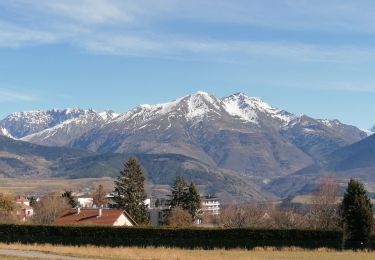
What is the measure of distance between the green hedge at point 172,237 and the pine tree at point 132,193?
33864 mm

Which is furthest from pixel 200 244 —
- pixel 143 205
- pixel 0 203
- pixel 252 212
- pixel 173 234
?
pixel 252 212

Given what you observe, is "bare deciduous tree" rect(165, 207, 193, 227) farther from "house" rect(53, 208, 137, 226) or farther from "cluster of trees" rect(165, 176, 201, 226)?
"house" rect(53, 208, 137, 226)

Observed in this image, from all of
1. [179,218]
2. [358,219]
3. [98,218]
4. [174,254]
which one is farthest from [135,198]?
[174,254]

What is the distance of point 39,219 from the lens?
134000 mm

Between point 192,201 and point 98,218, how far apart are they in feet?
102

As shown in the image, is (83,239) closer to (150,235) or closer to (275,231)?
(150,235)

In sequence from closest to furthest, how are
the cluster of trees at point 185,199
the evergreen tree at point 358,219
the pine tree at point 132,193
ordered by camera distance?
the evergreen tree at point 358,219 → the pine tree at point 132,193 → the cluster of trees at point 185,199

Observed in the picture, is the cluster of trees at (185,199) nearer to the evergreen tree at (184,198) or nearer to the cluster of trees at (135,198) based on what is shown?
the evergreen tree at (184,198)

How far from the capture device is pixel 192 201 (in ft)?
405

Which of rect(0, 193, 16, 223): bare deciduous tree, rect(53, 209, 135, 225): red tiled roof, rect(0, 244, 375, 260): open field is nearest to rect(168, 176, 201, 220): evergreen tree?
rect(53, 209, 135, 225): red tiled roof

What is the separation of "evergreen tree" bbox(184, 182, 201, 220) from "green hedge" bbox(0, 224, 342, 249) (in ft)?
161

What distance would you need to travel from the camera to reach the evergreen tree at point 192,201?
4830 inches

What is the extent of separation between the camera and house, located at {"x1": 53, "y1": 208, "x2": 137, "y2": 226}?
301 ft

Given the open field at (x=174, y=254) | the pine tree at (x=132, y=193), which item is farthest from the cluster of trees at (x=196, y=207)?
the open field at (x=174, y=254)
